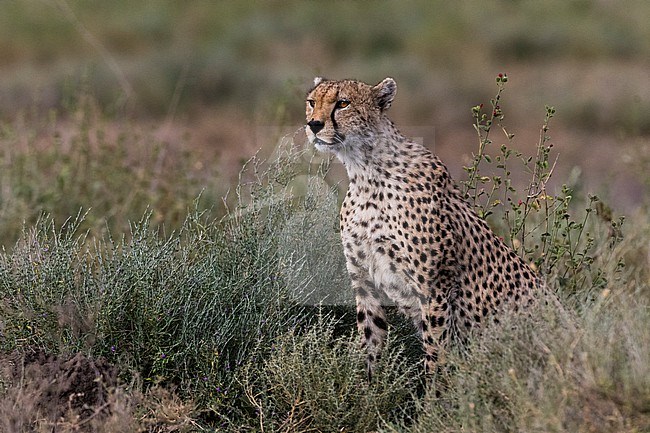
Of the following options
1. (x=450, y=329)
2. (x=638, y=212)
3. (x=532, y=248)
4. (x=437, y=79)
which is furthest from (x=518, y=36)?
(x=450, y=329)

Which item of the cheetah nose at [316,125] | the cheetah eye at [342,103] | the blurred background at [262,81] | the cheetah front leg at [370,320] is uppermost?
the cheetah eye at [342,103]

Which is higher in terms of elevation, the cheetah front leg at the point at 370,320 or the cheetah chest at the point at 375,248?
the cheetah chest at the point at 375,248

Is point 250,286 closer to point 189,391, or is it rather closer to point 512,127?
point 189,391

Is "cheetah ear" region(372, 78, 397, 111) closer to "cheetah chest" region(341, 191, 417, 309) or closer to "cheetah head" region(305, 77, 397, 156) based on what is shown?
"cheetah head" region(305, 77, 397, 156)

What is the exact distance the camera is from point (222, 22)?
697 inches

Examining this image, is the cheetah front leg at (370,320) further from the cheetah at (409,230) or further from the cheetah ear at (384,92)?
the cheetah ear at (384,92)

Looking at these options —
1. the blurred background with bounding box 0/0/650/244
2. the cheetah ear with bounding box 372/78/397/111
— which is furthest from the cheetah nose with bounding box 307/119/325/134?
the blurred background with bounding box 0/0/650/244

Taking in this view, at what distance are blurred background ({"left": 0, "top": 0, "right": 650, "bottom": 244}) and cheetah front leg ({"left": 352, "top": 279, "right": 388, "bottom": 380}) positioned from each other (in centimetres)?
190

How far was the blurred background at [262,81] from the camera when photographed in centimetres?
661

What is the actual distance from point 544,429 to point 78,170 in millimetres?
4051

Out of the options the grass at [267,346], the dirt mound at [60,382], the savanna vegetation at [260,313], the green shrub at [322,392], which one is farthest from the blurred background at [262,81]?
the green shrub at [322,392]

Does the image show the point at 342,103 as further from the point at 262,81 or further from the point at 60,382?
the point at 262,81

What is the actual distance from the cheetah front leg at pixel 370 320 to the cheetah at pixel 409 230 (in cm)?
4

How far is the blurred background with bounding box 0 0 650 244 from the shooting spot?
661 centimetres
